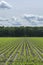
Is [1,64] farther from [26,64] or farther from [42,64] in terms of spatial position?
[42,64]

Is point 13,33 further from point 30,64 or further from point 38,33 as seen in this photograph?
point 30,64

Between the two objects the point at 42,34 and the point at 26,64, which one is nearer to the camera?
the point at 26,64

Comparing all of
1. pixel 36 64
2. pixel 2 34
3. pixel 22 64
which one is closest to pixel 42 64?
pixel 36 64

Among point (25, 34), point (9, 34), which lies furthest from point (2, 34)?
point (25, 34)

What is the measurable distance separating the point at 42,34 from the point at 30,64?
18107 centimetres

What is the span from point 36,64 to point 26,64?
0.71 m

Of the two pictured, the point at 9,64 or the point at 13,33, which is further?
the point at 13,33

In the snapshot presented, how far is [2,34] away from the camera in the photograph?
189 metres

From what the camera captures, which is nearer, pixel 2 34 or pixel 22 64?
pixel 22 64

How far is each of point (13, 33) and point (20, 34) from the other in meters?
6.28

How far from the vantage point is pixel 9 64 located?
51.7 feet

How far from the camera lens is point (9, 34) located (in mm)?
193125

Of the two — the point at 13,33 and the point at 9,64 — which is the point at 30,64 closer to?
the point at 9,64

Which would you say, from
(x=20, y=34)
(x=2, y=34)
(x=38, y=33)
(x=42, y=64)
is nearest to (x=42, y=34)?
(x=38, y=33)
